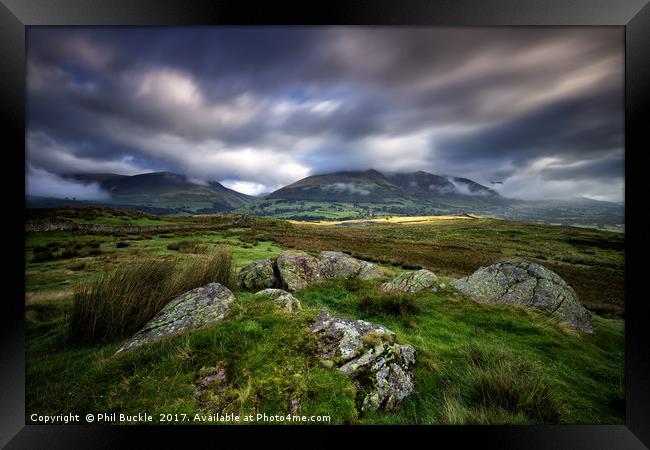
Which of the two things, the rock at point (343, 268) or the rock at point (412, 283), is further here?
the rock at point (343, 268)

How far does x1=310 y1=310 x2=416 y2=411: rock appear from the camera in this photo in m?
2.17

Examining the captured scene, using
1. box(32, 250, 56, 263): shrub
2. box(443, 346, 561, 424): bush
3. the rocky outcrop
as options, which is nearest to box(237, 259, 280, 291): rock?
the rocky outcrop

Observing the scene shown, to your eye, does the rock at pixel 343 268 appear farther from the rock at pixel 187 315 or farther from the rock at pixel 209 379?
the rock at pixel 209 379

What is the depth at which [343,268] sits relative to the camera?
6.23 m

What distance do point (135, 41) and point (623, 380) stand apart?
8822mm

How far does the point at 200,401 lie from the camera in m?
2.13

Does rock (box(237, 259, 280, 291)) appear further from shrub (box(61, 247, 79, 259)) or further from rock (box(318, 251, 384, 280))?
shrub (box(61, 247, 79, 259))

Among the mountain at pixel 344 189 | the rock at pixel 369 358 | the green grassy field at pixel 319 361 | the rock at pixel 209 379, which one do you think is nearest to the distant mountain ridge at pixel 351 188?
the mountain at pixel 344 189

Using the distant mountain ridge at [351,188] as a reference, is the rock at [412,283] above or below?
below

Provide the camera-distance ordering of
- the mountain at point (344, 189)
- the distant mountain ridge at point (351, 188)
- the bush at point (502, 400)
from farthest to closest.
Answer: the mountain at point (344, 189), the distant mountain ridge at point (351, 188), the bush at point (502, 400)

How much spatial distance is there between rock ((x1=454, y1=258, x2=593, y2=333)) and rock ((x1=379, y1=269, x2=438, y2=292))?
0.55 meters

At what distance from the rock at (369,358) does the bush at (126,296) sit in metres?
2.55

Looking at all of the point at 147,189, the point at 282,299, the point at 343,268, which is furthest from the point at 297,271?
the point at 147,189

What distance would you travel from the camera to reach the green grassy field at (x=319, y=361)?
2.17 metres
